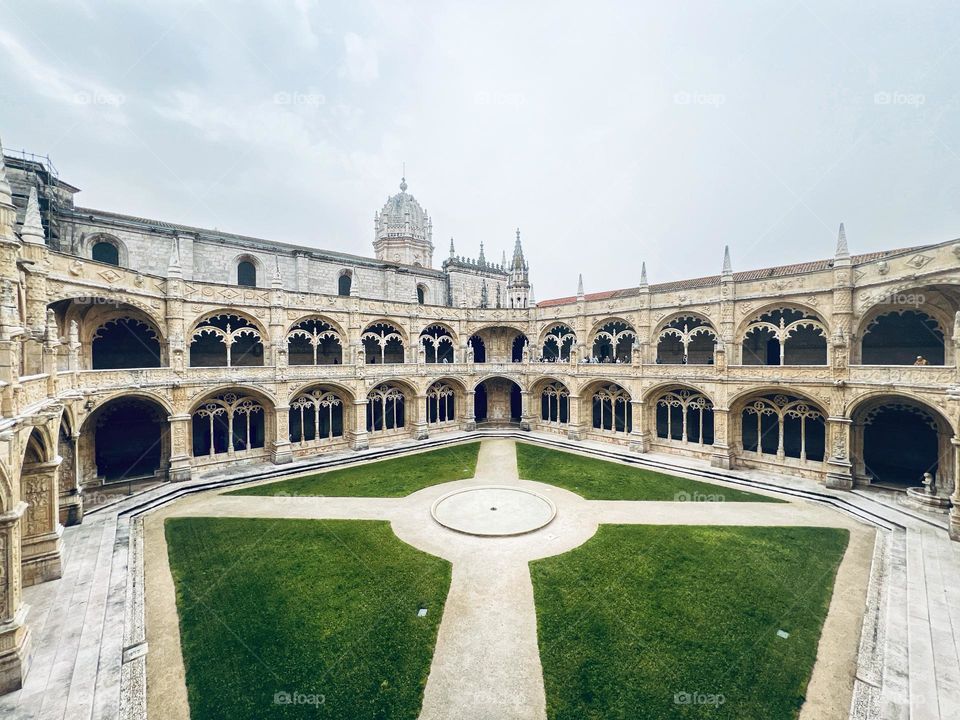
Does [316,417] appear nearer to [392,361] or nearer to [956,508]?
[392,361]

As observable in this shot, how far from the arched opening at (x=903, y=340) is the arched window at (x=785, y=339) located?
6.31 ft

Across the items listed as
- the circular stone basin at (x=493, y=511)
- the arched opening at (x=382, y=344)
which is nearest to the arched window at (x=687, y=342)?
the circular stone basin at (x=493, y=511)

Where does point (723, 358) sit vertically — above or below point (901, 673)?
above

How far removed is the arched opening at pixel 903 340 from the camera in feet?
65.3

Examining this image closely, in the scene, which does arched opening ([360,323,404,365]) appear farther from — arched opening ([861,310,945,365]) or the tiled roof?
arched opening ([861,310,945,365])

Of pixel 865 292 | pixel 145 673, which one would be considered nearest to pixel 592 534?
pixel 145 673

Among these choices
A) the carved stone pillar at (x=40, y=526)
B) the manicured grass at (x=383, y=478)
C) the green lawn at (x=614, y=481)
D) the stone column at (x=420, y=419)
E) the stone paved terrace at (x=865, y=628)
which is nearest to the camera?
the stone paved terrace at (x=865, y=628)

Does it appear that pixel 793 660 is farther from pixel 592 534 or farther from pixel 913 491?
pixel 913 491

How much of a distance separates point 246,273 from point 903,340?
3778 centimetres

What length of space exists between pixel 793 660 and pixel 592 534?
659cm

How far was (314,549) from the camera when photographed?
13.9 meters

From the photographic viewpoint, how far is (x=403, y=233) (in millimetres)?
44031

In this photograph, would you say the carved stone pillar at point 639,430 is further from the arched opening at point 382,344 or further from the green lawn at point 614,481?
the arched opening at point 382,344

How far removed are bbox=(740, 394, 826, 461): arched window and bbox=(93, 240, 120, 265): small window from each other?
36686 mm
